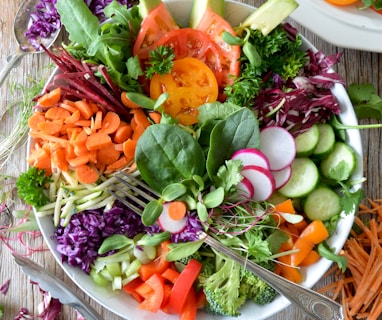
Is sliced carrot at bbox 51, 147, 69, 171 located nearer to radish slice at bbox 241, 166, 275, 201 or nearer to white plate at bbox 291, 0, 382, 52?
radish slice at bbox 241, 166, 275, 201

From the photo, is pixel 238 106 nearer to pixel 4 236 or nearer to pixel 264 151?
pixel 264 151

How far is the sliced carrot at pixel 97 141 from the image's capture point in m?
2.34

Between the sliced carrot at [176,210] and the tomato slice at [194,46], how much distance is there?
1.86 ft

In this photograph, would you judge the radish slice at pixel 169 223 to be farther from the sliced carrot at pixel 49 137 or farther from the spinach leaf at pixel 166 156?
the sliced carrot at pixel 49 137

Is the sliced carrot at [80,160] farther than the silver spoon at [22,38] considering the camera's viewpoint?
No

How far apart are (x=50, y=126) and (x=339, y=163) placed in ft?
3.91

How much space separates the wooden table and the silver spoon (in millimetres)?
63

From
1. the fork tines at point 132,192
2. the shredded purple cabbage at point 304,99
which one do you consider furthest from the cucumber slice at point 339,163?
the fork tines at point 132,192

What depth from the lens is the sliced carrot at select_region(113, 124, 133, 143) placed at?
2.40 meters

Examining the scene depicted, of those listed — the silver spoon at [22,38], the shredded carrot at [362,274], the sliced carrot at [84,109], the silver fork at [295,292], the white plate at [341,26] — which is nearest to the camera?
the silver fork at [295,292]

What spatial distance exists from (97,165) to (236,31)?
81 cm

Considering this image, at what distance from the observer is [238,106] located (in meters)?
2.41

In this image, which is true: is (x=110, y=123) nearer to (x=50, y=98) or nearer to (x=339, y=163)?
(x=50, y=98)

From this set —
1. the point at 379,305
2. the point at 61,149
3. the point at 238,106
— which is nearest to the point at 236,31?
the point at 238,106
